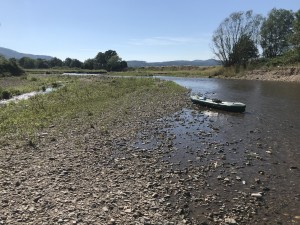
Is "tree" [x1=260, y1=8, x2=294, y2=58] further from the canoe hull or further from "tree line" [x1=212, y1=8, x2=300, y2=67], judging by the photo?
the canoe hull

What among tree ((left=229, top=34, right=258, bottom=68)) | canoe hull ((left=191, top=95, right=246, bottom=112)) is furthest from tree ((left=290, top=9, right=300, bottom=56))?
canoe hull ((left=191, top=95, right=246, bottom=112))

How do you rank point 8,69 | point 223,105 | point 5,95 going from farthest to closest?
point 8,69 < point 5,95 < point 223,105

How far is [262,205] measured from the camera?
12.9m

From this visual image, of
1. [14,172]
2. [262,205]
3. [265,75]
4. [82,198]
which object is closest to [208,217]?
[262,205]

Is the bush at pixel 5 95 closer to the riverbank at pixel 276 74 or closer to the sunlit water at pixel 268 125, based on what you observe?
the sunlit water at pixel 268 125

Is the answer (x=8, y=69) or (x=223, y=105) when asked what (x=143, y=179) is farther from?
(x=8, y=69)

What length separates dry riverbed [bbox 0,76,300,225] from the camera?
11.8m

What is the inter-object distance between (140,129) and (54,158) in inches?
395

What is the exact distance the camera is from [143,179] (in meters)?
15.3

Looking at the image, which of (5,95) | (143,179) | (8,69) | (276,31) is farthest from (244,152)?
(276,31)

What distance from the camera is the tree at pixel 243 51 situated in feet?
414

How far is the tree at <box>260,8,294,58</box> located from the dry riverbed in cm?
11935

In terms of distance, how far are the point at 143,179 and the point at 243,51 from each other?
120108mm

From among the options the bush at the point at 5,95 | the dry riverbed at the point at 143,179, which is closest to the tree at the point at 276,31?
the bush at the point at 5,95
